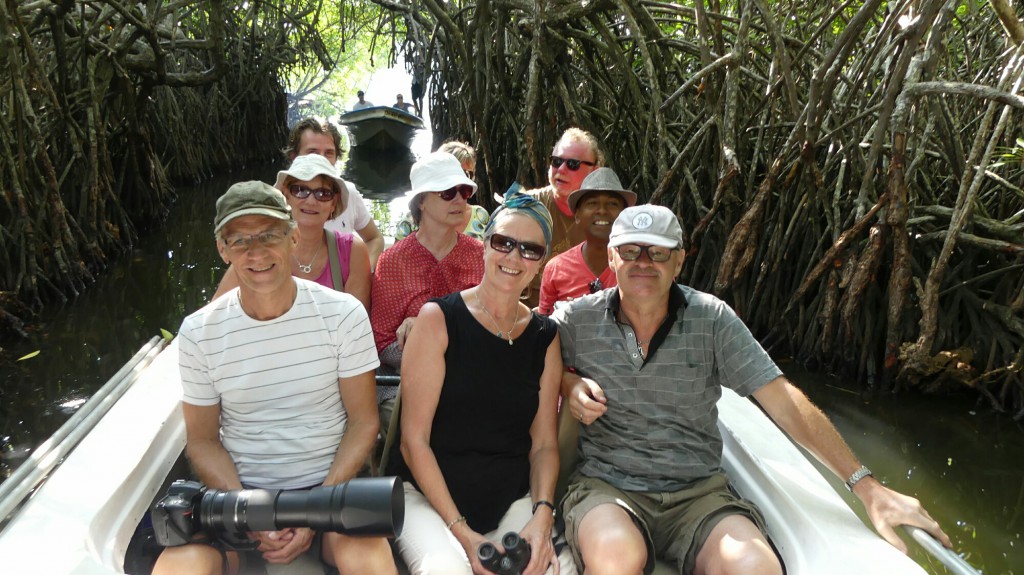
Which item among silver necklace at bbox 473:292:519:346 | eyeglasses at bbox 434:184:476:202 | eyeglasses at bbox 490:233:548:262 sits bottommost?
silver necklace at bbox 473:292:519:346

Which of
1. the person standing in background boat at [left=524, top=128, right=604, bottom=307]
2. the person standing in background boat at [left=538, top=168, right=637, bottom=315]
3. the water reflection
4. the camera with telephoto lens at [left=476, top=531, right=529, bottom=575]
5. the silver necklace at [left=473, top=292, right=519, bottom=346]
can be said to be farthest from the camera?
the water reflection

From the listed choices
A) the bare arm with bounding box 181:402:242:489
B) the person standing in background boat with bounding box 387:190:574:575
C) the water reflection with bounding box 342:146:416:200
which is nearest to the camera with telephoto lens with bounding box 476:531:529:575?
the person standing in background boat with bounding box 387:190:574:575

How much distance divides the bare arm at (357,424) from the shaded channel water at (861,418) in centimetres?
215

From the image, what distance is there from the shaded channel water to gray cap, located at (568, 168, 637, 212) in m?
1.56

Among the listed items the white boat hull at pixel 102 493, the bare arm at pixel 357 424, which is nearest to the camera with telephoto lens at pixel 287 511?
the white boat hull at pixel 102 493

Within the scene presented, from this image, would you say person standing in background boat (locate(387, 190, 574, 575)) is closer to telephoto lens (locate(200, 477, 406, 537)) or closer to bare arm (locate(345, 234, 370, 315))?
telephoto lens (locate(200, 477, 406, 537))

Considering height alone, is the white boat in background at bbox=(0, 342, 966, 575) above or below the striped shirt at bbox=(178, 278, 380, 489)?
below

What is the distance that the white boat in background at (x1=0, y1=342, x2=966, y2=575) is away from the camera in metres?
1.43

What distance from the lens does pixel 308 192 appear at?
237 centimetres

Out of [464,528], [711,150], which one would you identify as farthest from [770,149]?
[464,528]

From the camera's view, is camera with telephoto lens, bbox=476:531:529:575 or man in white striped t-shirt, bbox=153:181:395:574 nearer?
camera with telephoto lens, bbox=476:531:529:575

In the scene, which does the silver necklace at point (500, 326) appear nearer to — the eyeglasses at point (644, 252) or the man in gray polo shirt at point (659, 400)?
the man in gray polo shirt at point (659, 400)

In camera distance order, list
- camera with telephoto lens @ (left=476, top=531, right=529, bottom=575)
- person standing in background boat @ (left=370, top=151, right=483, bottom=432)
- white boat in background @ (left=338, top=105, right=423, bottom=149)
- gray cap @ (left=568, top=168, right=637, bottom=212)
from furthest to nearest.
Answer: white boat in background @ (left=338, top=105, right=423, bottom=149)
gray cap @ (left=568, top=168, right=637, bottom=212)
person standing in background boat @ (left=370, top=151, right=483, bottom=432)
camera with telephoto lens @ (left=476, top=531, right=529, bottom=575)

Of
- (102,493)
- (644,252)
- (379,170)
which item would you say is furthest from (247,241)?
(379,170)
